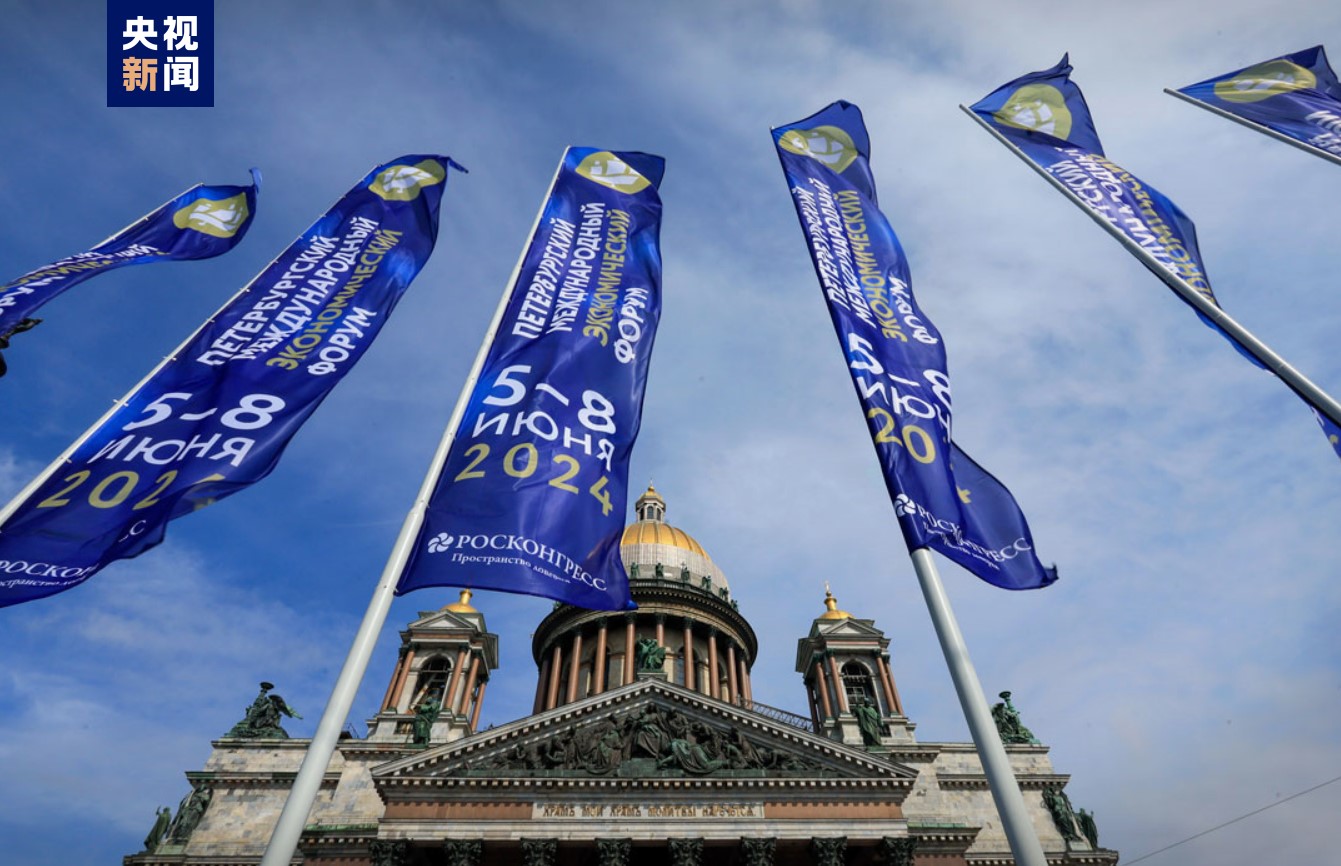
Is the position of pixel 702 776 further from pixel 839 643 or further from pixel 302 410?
pixel 302 410

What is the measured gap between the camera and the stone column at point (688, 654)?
1682 inches

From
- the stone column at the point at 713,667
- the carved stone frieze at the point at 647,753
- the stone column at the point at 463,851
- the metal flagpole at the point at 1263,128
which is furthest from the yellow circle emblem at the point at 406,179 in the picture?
the stone column at the point at 713,667

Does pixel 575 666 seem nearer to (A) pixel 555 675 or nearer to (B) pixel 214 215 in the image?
(A) pixel 555 675

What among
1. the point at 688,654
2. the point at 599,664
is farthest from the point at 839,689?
the point at 599,664

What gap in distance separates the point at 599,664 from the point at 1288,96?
3998 cm

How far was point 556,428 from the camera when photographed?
991cm

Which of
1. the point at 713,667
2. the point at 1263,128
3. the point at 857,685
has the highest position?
the point at 713,667

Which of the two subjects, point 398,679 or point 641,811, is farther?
point 398,679

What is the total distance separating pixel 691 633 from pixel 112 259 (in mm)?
38934

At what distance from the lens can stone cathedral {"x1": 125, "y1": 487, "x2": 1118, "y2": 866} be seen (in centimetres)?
2662

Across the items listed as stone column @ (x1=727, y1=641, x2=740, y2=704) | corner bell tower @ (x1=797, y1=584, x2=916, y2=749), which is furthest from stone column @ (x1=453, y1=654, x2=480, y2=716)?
corner bell tower @ (x1=797, y1=584, x2=916, y2=749)

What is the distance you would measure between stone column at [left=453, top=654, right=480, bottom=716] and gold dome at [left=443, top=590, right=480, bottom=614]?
2.98 meters

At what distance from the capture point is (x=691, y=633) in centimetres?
4625

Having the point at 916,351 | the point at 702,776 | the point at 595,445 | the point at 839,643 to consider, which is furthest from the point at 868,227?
the point at 839,643
